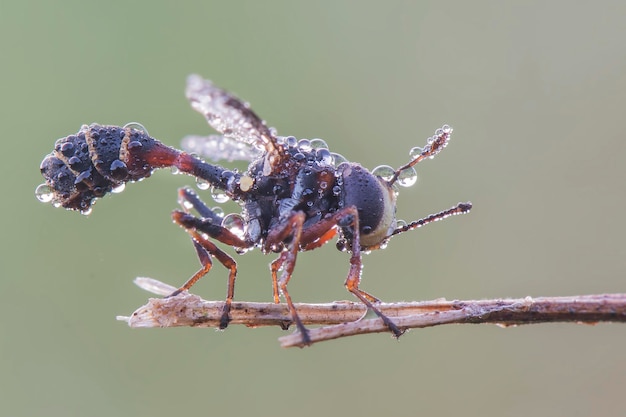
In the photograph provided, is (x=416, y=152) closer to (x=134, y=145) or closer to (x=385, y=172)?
(x=385, y=172)

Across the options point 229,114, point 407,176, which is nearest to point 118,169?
point 229,114

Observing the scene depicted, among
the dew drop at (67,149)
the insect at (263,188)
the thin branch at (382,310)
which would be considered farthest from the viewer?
the dew drop at (67,149)

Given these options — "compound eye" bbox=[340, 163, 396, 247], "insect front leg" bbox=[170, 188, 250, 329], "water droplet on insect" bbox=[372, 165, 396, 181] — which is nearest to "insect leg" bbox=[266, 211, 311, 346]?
"insect front leg" bbox=[170, 188, 250, 329]

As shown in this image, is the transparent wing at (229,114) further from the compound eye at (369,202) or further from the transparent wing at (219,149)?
the compound eye at (369,202)

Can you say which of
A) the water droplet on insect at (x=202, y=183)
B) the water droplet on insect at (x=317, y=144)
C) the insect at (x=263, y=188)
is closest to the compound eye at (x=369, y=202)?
the insect at (x=263, y=188)

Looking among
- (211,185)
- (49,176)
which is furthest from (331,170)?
(49,176)
